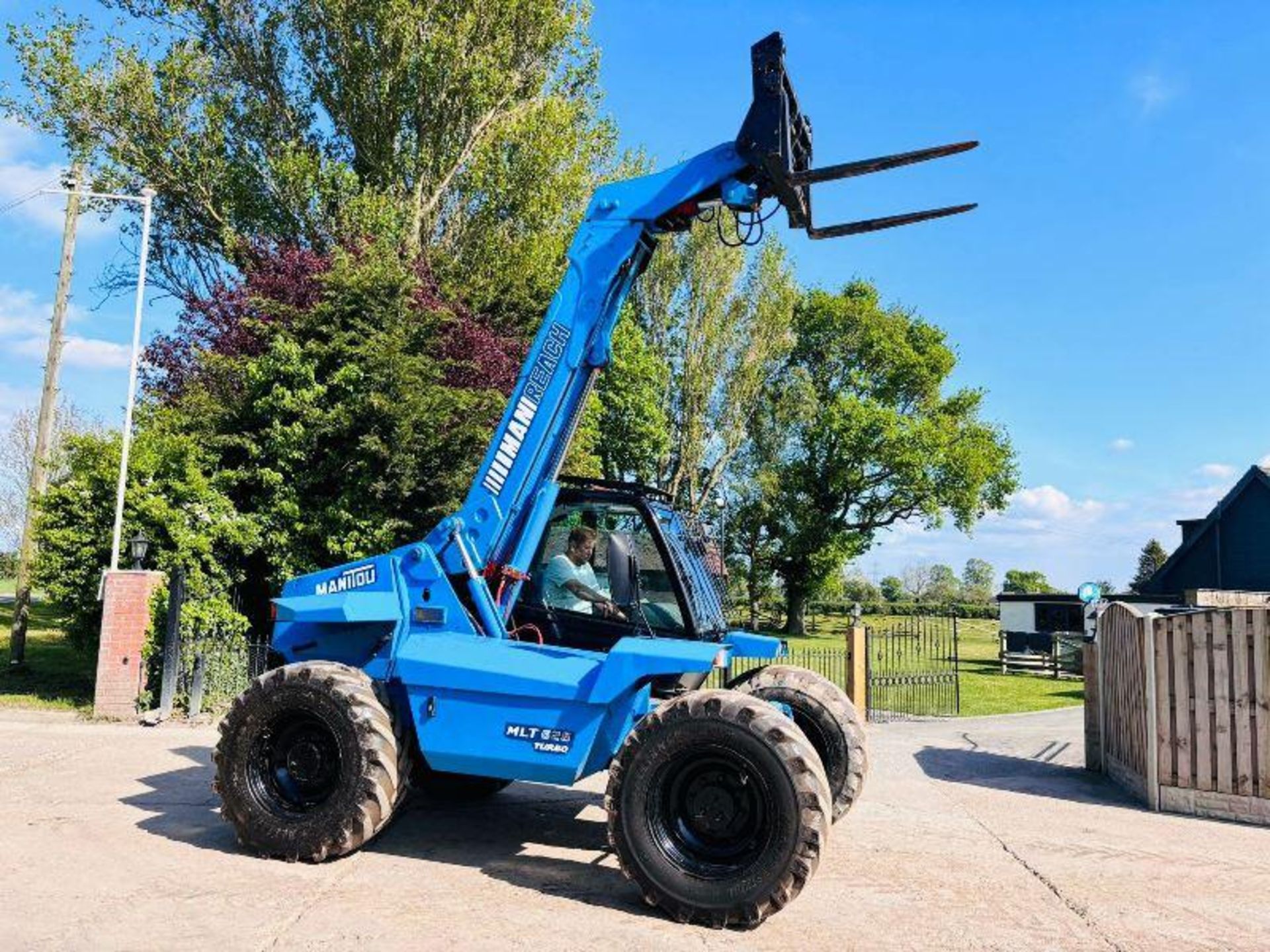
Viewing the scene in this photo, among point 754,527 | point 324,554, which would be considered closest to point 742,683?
point 324,554

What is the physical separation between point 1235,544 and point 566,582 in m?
27.5

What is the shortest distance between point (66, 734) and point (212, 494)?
4.03m

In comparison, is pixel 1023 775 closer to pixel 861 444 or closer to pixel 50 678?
pixel 50 678

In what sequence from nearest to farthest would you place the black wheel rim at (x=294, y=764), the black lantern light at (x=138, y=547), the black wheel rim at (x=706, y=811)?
the black wheel rim at (x=706, y=811), the black wheel rim at (x=294, y=764), the black lantern light at (x=138, y=547)

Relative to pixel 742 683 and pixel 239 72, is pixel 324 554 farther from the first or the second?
pixel 239 72

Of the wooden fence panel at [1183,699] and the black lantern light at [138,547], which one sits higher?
the black lantern light at [138,547]

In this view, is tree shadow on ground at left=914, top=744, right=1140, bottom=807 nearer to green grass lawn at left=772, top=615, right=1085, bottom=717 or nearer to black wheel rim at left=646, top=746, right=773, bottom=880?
green grass lawn at left=772, top=615, right=1085, bottom=717

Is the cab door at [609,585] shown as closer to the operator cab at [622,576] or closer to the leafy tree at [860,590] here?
the operator cab at [622,576]

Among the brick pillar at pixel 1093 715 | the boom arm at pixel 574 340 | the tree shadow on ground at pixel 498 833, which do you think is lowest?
the tree shadow on ground at pixel 498 833

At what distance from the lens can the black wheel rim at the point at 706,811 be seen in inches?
208

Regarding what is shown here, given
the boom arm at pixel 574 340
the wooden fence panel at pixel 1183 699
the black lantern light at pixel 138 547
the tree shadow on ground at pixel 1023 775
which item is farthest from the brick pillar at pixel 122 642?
the wooden fence panel at pixel 1183 699

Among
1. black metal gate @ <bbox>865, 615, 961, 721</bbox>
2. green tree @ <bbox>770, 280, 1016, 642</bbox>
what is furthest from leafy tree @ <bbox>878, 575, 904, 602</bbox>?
black metal gate @ <bbox>865, 615, 961, 721</bbox>

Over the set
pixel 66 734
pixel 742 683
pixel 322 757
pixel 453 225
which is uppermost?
pixel 453 225

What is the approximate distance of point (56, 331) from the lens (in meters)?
18.3
